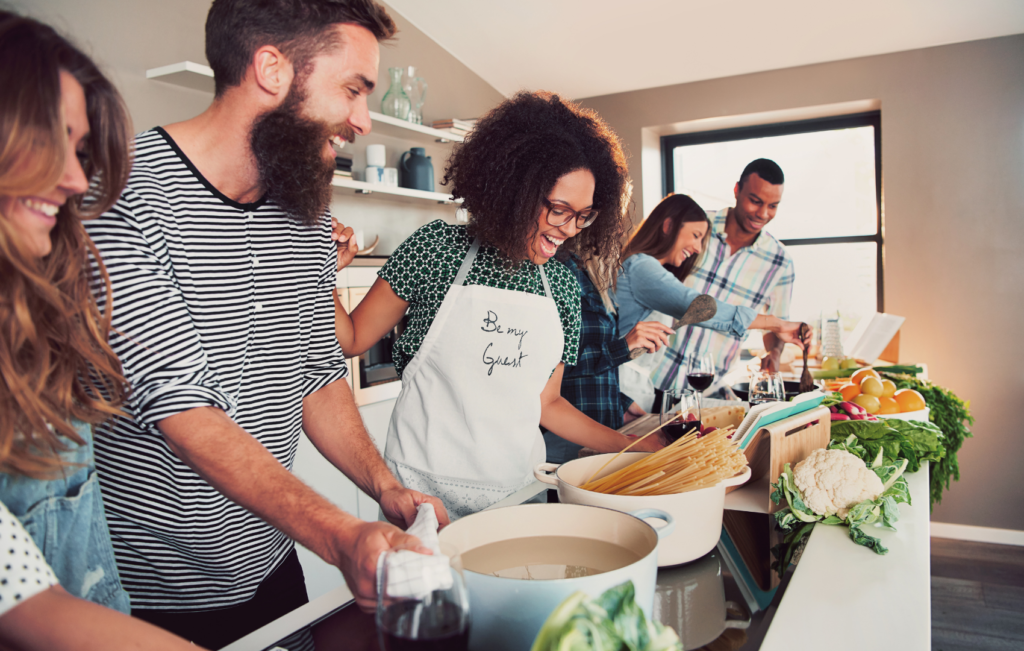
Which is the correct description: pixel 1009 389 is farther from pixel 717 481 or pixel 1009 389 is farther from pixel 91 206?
pixel 91 206

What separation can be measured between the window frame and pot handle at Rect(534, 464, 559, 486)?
3.58 metres

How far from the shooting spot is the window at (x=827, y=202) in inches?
166

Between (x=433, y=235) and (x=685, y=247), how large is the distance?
1.42 meters

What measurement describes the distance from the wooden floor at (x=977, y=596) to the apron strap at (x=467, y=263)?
2.48 metres

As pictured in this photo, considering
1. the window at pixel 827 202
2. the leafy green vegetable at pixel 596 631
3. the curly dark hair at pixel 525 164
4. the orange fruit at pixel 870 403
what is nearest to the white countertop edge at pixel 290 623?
the leafy green vegetable at pixel 596 631

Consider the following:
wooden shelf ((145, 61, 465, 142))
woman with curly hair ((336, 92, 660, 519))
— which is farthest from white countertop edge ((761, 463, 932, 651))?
wooden shelf ((145, 61, 465, 142))

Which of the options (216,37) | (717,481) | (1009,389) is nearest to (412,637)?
(717,481)

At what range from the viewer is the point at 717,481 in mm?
864

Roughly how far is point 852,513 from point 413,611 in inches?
32.5

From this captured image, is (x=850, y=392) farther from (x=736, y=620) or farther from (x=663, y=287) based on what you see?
(x=736, y=620)

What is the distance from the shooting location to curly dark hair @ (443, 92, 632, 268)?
142 centimetres

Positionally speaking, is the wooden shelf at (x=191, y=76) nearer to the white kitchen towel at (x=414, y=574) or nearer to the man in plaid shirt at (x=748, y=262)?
the man in plaid shirt at (x=748, y=262)

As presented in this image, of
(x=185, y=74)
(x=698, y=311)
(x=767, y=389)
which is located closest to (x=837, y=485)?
(x=767, y=389)

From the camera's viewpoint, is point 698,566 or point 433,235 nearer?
point 698,566
